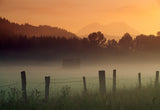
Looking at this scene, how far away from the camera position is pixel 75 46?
147625 mm

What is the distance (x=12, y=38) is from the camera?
149375 mm

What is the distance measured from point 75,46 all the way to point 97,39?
39.7ft

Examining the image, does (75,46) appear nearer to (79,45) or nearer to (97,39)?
(79,45)

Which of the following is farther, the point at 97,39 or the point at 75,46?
the point at 75,46

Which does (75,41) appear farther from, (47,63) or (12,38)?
(12,38)

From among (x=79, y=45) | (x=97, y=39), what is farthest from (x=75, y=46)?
(x=97, y=39)

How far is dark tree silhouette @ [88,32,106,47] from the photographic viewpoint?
138625 millimetres

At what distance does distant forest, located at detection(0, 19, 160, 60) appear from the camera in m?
141

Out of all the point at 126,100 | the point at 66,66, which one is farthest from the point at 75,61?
the point at 126,100

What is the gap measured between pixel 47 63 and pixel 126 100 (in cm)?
13681

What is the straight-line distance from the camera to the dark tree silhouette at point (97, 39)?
138625mm

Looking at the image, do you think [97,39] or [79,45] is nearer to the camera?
[97,39]

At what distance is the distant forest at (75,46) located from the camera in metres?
141

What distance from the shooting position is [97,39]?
140 meters
